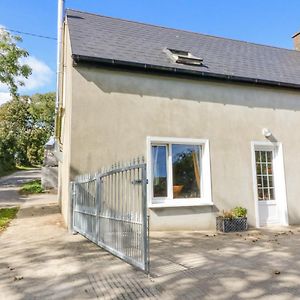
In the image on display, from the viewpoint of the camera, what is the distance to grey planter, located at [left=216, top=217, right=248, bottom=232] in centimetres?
862

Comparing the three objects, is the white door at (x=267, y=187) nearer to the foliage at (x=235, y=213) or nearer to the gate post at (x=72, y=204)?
the foliage at (x=235, y=213)

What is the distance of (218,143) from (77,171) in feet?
13.9

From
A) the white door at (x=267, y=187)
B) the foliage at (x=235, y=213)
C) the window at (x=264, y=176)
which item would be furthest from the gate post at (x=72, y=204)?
the window at (x=264, y=176)

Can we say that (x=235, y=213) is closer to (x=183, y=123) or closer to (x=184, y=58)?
(x=183, y=123)

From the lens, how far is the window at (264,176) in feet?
32.6

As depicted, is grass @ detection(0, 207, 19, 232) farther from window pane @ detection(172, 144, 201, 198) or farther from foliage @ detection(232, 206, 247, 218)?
foliage @ detection(232, 206, 247, 218)

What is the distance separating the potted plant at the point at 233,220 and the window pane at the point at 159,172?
1761 millimetres

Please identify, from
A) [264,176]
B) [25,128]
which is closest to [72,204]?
[264,176]

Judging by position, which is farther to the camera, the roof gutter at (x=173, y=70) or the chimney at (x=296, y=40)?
the chimney at (x=296, y=40)

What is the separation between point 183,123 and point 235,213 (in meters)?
2.98

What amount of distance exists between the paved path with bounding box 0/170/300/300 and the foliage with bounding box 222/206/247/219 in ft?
3.20

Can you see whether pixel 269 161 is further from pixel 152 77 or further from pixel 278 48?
pixel 278 48

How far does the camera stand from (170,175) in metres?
8.70

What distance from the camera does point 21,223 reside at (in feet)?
31.8
